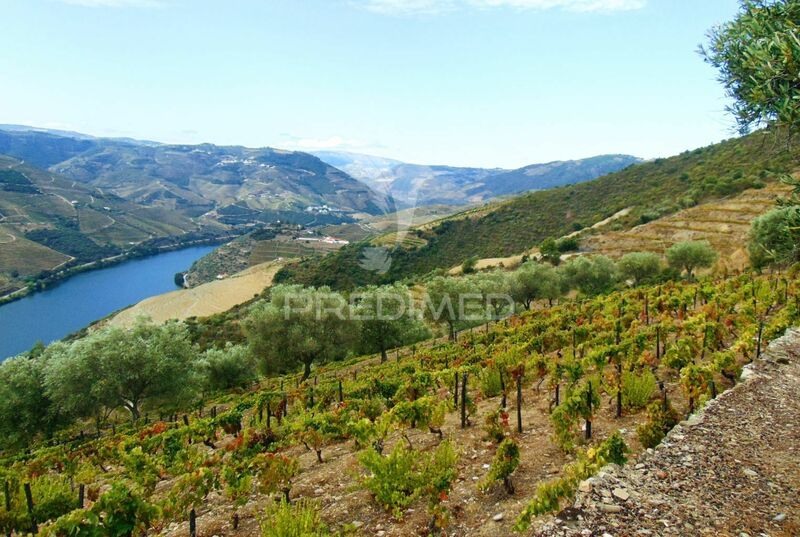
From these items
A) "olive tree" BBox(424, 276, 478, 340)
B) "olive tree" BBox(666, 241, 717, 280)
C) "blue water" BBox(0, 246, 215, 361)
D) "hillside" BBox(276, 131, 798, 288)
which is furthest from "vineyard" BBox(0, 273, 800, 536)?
"blue water" BBox(0, 246, 215, 361)

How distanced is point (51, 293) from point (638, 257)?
214 meters

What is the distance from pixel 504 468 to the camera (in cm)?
776

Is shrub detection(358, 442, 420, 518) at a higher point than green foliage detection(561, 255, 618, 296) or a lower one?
higher

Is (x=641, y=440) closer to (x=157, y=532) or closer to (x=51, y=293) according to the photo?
(x=157, y=532)

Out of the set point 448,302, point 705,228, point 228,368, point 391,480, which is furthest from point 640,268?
point 391,480

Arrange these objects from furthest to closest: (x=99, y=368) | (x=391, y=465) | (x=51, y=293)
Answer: (x=51, y=293) → (x=99, y=368) → (x=391, y=465)

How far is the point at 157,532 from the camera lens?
8.46m

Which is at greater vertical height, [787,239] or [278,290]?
[787,239]

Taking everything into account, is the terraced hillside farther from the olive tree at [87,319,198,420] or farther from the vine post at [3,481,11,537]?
the vine post at [3,481,11,537]

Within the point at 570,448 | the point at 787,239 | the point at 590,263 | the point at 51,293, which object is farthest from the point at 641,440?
the point at 51,293

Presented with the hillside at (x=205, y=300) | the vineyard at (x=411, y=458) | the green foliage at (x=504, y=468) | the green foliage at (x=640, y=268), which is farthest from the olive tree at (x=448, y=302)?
the hillside at (x=205, y=300)

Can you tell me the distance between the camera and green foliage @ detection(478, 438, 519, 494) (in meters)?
7.72

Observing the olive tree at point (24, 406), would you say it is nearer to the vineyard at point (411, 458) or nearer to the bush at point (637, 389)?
the vineyard at point (411, 458)

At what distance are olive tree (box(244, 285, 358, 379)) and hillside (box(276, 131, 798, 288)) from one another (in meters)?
66.1
